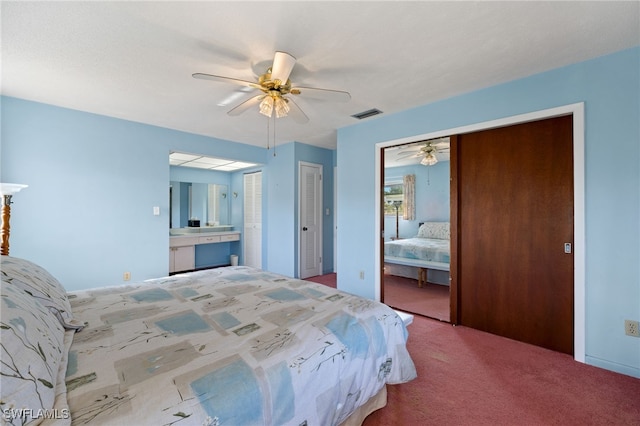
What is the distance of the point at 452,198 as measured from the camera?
9.99 ft

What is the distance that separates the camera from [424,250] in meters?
4.02

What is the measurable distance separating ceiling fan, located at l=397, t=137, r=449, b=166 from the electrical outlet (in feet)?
7.04

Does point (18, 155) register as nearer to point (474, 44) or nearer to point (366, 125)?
point (366, 125)

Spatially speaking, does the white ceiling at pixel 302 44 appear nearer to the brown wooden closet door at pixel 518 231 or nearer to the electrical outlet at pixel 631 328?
the brown wooden closet door at pixel 518 231

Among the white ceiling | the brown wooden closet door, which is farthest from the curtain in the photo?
the white ceiling

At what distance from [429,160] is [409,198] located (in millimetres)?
783

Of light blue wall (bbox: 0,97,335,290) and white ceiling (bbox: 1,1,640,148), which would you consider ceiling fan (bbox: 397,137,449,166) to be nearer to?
white ceiling (bbox: 1,1,640,148)

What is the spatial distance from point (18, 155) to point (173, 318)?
301 centimetres

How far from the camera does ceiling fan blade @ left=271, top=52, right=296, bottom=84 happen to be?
181cm

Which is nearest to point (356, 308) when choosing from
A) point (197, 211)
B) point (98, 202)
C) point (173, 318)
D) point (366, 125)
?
point (173, 318)

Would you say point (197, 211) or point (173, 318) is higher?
point (197, 211)

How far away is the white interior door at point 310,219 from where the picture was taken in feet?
16.0

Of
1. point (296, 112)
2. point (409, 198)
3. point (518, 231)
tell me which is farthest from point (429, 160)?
point (296, 112)

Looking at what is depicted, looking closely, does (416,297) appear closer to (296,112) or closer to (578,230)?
(578,230)
